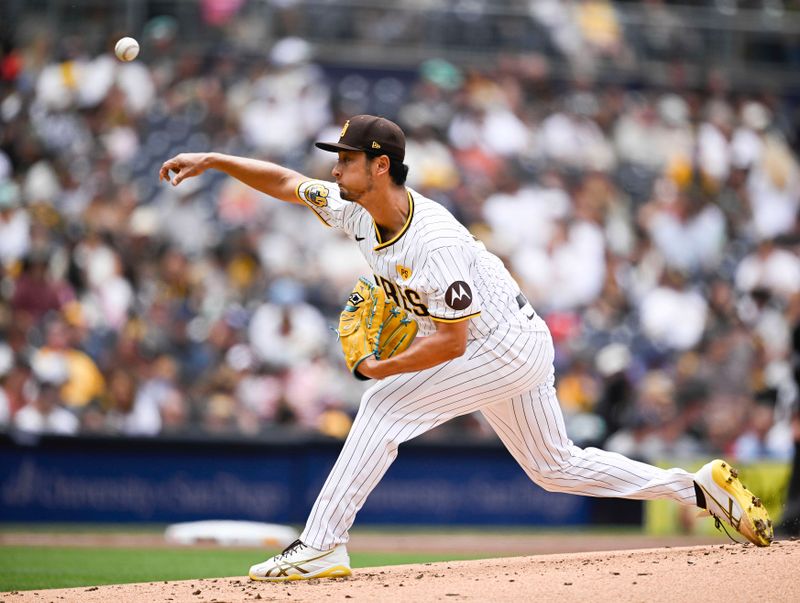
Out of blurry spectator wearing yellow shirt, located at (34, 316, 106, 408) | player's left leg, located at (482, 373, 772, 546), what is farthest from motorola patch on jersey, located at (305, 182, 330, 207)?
blurry spectator wearing yellow shirt, located at (34, 316, 106, 408)

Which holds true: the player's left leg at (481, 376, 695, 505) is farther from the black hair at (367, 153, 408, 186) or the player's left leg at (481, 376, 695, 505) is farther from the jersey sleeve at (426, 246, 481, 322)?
the black hair at (367, 153, 408, 186)

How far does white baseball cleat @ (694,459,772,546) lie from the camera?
5.68 metres

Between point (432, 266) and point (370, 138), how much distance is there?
0.60 m

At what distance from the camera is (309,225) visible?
41.8ft

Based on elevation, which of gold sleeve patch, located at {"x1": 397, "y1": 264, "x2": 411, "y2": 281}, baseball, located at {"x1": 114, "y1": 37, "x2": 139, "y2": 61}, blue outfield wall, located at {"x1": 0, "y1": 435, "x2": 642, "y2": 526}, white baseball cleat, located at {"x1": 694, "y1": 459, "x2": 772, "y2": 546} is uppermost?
baseball, located at {"x1": 114, "y1": 37, "x2": 139, "y2": 61}

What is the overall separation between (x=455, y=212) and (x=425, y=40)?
2600mm

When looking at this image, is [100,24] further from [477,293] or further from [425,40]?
[477,293]

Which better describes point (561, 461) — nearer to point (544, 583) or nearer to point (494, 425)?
point (494, 425)

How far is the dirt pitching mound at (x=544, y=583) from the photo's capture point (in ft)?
15.8

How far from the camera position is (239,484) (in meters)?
10.3

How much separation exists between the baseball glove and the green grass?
2175mm

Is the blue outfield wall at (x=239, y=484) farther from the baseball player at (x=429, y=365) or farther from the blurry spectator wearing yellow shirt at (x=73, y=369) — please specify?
the baseball player at (x=429, y=365)

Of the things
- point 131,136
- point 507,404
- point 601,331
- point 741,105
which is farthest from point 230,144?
point 507,404

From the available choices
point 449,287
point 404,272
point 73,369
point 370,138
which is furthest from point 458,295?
point 73,369
